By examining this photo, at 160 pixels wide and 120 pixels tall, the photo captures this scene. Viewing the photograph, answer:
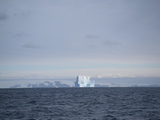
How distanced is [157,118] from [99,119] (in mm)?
8004

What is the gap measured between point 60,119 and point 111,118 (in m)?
7.31

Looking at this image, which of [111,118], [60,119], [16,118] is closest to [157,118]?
[111,118]

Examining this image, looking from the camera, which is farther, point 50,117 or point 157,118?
point 50,117

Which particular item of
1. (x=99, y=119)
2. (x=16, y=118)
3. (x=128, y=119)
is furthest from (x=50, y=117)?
(x=128, y=119)

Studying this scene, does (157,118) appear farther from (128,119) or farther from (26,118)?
(26,118)

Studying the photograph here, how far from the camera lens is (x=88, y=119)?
36.2 m

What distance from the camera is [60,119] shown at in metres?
36.9

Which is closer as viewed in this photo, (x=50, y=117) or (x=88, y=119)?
(x=88, y=119)

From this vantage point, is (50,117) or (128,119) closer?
(128,119)

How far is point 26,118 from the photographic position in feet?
124

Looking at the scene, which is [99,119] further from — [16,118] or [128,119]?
[16,118]

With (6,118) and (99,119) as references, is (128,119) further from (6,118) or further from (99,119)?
(6,118)

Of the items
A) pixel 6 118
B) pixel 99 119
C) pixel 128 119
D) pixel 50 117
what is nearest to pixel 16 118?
pixel 6 118

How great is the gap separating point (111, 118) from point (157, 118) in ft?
20.9
